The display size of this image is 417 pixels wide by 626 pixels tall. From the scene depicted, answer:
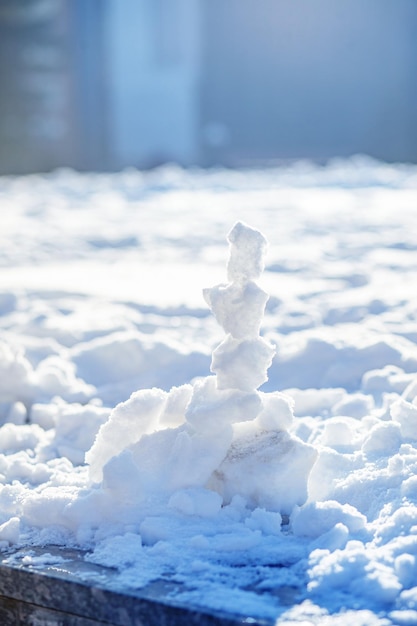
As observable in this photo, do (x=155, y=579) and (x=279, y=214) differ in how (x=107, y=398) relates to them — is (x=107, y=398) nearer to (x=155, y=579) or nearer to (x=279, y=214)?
(x=155, y=579)

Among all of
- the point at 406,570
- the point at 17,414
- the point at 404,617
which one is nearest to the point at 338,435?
the point at 406,570

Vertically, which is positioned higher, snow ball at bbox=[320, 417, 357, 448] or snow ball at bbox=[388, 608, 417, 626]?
snow ball at bbox=[388, 608, 417, 626]

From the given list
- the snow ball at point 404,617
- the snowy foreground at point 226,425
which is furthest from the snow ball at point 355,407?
the snow ball at point 404,617

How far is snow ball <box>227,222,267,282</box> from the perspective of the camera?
6.98 ft

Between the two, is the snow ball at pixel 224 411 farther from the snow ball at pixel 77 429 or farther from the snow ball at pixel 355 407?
the snow ball at pixel 355 407

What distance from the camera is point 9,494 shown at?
86.1 inches

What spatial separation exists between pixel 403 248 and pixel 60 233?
2824 millimetres

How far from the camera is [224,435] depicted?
81.0 inches

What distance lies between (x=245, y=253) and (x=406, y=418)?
2.13 feet

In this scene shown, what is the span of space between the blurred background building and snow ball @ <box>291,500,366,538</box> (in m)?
17.0

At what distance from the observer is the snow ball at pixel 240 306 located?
2.12 m

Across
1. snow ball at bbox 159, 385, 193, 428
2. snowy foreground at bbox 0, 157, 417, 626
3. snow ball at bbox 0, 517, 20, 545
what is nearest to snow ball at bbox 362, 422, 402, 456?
snowy foreground at bbox 0, 157, 417, 626

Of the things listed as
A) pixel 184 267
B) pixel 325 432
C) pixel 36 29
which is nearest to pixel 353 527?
pixel 325 432

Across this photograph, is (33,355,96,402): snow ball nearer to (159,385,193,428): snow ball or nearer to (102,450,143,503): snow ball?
(159,385,193,428): snow ball
